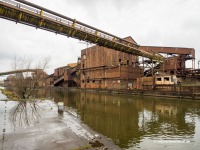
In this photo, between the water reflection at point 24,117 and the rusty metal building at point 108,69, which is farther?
the rusty metal building at point 108,69

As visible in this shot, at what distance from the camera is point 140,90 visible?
25.0 meters

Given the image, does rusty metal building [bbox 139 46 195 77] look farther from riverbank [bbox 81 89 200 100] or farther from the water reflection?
the water reflection

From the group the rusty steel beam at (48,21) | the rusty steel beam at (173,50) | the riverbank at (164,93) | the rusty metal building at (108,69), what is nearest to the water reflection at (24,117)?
the rusty steel beam at (48,21)

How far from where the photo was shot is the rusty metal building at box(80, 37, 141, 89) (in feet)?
102

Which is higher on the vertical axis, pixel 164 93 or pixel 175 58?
pixel 175 58

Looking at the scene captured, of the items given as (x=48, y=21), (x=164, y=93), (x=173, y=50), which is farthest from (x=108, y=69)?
(x=48, y=21)

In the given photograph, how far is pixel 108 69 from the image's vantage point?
34406 millimetres

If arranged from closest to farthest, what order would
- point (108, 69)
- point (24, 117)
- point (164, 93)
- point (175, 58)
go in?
point (24, 117)
point (164, 93)
point (175, 58)
point (108, 69)

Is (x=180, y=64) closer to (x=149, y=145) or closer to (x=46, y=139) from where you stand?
(x=149, y=145)

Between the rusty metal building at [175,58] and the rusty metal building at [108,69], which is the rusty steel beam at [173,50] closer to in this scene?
the rusty metal building at [175,58]

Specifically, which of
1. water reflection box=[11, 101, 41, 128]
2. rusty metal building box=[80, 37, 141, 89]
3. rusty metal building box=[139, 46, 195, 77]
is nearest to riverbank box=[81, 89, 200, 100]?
rusty metal building box=[80, 37, 141, 89]

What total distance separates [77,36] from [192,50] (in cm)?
2098

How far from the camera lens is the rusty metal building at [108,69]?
31125 mm

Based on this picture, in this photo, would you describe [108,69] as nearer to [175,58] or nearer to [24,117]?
[175,58]
